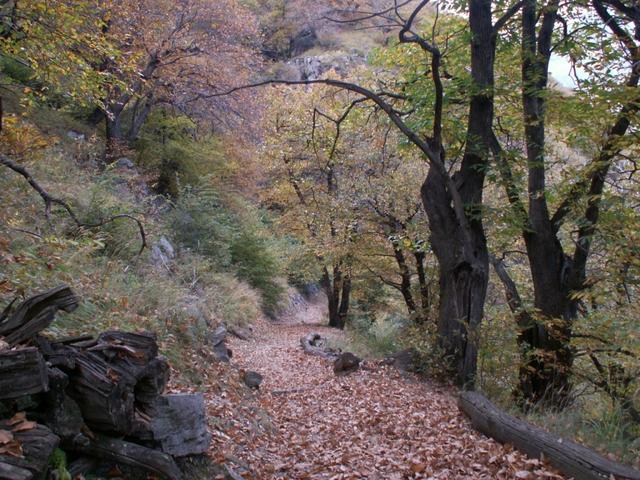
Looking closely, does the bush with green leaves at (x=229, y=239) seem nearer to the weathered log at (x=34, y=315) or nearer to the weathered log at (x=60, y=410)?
the weathered log at (x=34, y=315)

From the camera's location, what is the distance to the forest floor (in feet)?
16.4

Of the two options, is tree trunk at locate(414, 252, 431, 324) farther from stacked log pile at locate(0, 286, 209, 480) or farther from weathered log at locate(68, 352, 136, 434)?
weathered log at locate(68, 352, 136, 434)

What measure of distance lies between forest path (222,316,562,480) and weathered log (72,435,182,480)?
136 cm

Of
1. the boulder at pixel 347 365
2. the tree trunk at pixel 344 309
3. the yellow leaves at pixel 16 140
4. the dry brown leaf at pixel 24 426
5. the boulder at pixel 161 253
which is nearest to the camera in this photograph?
the dry brown leaf at pixel 24 426

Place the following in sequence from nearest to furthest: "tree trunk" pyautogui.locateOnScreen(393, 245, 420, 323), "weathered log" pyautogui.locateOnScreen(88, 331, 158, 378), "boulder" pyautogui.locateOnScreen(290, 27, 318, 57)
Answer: "weathered log" pyautogui.locateOnScreen(88, 331, 158, 378) < "tree trunk" pyautogui.locateOnScreen(393, 245, 420, 323) < "boulder" pyautogui.locateOnScreen(290, 27, 318, 57)

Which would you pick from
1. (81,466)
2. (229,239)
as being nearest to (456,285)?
(81,466)

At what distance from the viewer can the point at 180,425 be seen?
416cm

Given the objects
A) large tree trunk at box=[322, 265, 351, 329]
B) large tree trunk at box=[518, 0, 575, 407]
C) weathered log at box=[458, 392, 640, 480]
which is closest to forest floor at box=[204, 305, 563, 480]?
weathered log at box=[458, 392, 640, 480]

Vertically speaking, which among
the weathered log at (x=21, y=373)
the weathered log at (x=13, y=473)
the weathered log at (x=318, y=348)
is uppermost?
the weathered log at (x=21, y=373)

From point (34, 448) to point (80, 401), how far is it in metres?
0.60

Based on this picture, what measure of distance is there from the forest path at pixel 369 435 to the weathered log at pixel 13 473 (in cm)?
264

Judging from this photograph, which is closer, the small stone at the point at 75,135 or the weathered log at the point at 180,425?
the weathered log at the point at 180,425

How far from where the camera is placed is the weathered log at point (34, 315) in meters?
3.29

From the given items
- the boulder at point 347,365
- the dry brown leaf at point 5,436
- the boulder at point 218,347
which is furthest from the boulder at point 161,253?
the dry brown leaf at point 5,436
